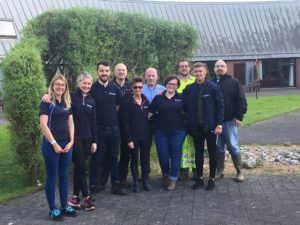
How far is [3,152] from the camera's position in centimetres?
1009

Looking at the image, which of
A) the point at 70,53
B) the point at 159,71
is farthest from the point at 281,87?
the point at 70,53

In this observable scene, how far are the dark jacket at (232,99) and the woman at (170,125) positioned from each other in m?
0.84

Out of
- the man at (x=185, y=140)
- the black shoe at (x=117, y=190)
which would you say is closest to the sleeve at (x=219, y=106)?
the man at (x=185, y=140)

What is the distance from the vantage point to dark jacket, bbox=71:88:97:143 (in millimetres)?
5773

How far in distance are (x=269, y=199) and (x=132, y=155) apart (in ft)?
7.09

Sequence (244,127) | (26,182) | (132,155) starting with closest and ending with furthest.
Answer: (132,155), (26,182), (244,127)

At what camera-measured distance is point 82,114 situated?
5781mm

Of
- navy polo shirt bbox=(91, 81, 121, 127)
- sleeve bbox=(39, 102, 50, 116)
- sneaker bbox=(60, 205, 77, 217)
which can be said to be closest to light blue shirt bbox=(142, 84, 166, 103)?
navy polo shirt bbox=(91, 81, 121, 127)

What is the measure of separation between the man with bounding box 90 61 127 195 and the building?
91.2ft

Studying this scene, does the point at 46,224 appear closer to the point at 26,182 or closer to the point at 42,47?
the point at 26,182

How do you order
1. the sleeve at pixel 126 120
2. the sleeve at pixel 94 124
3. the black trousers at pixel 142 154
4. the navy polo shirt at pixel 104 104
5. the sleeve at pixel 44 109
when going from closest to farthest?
the sleeve at pixel 44 109 < the sleeve at pixel 94 124 < the navy polo shirt at pixel 104 104 < the sleeve at pixel 126 120 < the black trousers at pixel 142 154

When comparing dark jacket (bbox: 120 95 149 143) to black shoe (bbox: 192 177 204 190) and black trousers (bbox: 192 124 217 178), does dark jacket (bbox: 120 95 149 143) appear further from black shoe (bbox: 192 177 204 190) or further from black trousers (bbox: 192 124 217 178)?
black shoe (bbox: 192 177 204 190)

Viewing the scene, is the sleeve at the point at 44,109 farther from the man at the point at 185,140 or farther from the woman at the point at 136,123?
the man at the point at 185,140

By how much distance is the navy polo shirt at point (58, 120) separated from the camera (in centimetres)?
527
